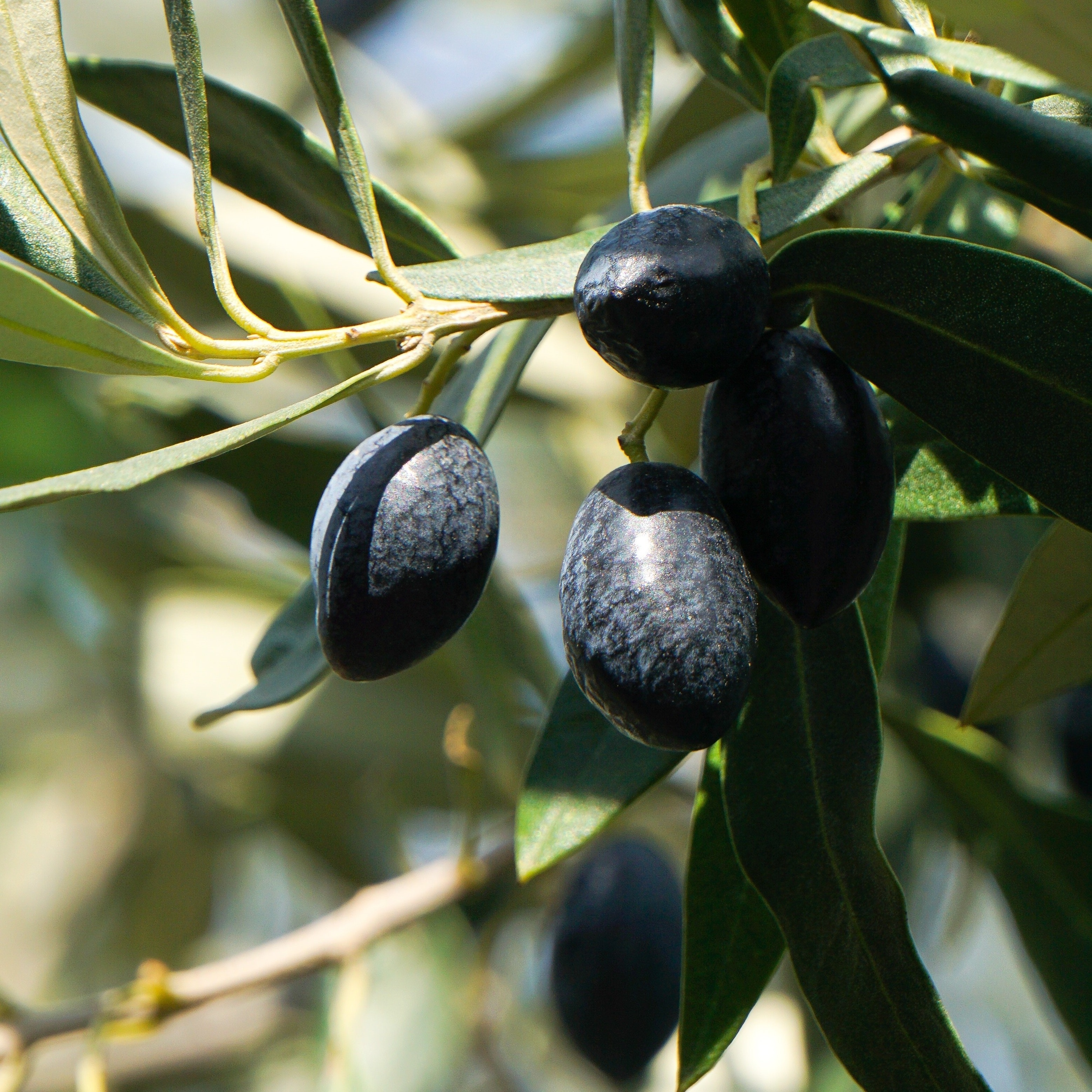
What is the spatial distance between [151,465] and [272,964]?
0.91m

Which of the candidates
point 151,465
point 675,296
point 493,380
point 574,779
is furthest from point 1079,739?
point 151,465

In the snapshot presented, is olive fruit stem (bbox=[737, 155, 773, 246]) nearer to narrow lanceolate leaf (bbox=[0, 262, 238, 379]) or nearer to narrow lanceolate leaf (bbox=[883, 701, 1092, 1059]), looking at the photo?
narrow lanceolate leaf (bbox=[0, 262, 238, 379])

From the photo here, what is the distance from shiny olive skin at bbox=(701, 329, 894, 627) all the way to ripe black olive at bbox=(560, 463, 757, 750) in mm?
20

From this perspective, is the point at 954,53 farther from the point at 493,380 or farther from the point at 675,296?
the point at 493,380

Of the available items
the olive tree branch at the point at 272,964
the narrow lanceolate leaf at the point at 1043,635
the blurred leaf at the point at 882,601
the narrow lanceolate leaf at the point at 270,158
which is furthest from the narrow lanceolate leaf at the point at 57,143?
the olive tree branch at the point at 272,964

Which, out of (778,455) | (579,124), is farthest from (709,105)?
(579,124)

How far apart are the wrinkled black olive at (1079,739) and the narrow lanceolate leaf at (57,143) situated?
1.06m

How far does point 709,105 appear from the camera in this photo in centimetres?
126

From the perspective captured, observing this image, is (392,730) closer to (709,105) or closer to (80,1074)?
(80,1074)

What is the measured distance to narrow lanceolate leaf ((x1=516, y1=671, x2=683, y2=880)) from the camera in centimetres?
77

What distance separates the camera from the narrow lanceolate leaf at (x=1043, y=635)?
2.55 ft

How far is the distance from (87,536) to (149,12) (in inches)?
52.3

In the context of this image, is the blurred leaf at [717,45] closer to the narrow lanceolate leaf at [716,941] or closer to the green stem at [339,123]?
the green stem at [339,123]

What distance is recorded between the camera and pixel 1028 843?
1178 mm
